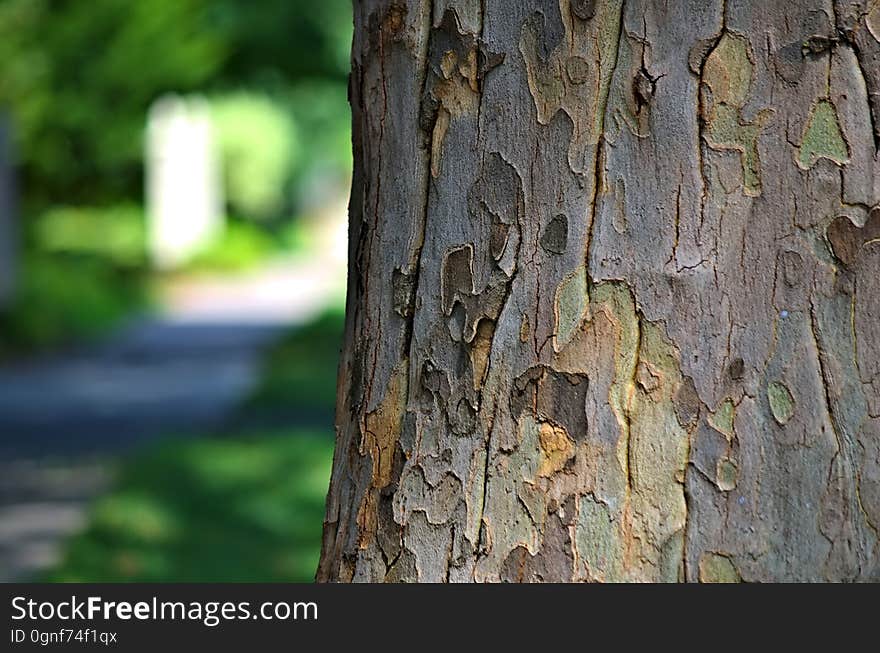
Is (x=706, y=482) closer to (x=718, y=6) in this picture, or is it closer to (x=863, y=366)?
(x=863, y=366)

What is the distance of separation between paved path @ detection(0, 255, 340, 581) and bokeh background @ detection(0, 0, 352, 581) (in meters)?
0.03

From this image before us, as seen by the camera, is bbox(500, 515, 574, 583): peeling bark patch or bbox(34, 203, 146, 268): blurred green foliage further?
bbox(34, 203, 146, 268): blurred green foliage

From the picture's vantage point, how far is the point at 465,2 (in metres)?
1.84

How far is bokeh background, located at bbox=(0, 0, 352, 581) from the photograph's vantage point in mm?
6930

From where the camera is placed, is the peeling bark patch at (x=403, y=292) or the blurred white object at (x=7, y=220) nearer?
the peeling bark patch at (x=403, y=292)

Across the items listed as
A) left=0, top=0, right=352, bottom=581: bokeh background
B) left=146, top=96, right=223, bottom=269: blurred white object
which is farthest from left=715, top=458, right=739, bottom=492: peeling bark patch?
left=146, top=96, right=223, bottom=269: blurred white object

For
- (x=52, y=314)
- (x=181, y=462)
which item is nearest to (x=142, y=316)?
(x=52, y=314)

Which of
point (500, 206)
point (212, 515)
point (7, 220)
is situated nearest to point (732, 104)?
point (500, 206)

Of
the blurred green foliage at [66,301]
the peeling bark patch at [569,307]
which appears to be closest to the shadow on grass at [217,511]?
the peeling bark patch at [569,307]

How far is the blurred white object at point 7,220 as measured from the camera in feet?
38.5

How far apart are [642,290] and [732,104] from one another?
0.91ft

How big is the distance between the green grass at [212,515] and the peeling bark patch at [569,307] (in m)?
4.05

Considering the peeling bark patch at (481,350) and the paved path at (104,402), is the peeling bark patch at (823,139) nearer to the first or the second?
the peeling bark patch at (481,350)

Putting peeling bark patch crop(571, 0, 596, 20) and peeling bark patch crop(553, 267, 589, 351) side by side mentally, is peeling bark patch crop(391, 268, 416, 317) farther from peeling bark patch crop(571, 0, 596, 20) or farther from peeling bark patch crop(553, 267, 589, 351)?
peeling bark patch crop(571, 0, 596, 20)
